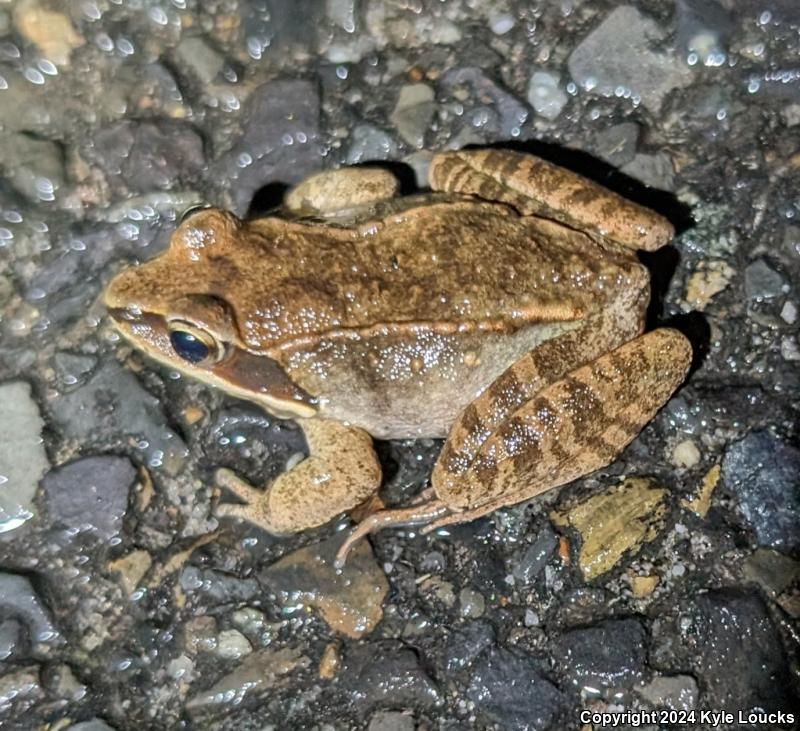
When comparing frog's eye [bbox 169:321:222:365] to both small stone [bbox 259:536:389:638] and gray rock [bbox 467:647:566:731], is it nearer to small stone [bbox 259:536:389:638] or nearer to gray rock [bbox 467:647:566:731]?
small stone [bbox 259:536:389:638]

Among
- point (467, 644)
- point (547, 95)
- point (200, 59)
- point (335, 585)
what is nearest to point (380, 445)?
point (335, 585)

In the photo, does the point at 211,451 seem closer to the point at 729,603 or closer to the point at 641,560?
the point at 641,560

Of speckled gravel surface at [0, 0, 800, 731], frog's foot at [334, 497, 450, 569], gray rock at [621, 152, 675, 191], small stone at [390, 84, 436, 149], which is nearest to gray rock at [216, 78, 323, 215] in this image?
speckled gravel surface at [0, 0, 800, 731]

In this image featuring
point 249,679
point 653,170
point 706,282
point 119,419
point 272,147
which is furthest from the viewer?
point 272,147

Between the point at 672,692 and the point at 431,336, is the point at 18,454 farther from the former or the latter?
the point at 672,692

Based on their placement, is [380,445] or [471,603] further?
[380,445]

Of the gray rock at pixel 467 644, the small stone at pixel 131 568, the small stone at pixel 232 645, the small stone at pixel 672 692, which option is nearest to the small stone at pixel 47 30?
the small stone at pixel 131 568
